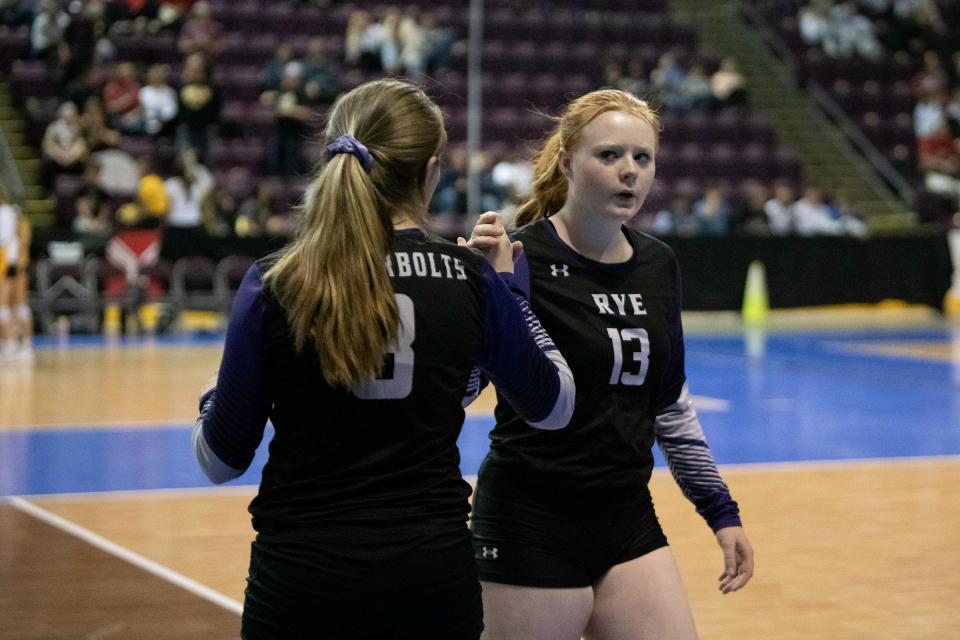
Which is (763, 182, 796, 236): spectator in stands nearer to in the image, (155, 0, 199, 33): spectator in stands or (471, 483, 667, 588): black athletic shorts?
(155, 0, 199, 33): spectator in stands

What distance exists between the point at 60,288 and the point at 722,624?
13036 millimetres

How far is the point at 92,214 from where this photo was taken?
1723 cm

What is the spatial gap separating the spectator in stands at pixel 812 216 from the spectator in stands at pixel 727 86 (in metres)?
2.45

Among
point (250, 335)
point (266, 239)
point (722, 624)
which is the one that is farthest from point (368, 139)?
point (266, 239)

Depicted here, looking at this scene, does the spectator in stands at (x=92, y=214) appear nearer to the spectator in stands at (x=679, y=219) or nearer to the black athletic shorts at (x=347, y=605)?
the spectator in stands at (x=679, y=219)

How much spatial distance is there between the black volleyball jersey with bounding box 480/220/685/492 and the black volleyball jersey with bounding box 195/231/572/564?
0.76m

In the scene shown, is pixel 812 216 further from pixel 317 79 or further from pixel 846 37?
pixel 317 79

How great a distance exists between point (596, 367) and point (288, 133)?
1635cm

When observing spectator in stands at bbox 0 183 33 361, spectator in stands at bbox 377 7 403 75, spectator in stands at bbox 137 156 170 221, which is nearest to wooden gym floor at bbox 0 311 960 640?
spectator in stands at bbox 0 183 33 361

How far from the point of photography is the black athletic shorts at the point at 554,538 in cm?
315

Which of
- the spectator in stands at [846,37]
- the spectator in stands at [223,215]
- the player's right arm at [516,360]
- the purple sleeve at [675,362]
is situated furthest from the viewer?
the spectator in stands at [846,37]

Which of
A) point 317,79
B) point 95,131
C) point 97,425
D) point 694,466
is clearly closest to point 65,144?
point 95,131

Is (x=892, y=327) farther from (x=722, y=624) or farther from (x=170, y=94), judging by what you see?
(x=722, y=624)

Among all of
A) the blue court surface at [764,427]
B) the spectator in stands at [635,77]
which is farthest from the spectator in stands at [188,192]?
the blue court surface at [764,427]
